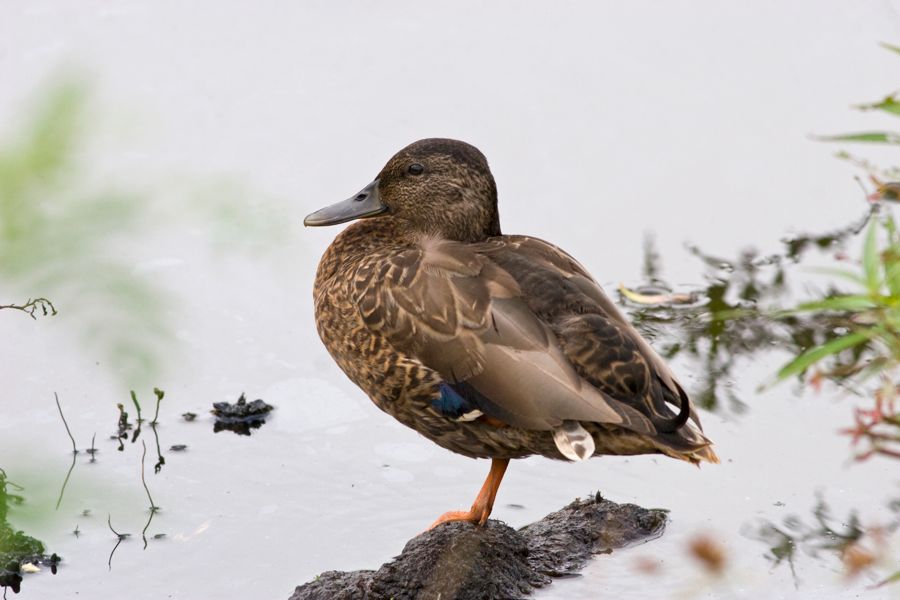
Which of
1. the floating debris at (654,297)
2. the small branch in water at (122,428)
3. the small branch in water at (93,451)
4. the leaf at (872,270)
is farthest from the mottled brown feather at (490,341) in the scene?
the floating debris at (654,297)

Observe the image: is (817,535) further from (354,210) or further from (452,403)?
(354,210)

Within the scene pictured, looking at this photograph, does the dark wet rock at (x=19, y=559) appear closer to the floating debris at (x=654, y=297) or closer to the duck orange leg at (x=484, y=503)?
the duck orange leg at (x=484, y=503)

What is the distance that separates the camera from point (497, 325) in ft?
14.4

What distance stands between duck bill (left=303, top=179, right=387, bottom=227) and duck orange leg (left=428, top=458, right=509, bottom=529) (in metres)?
1.07

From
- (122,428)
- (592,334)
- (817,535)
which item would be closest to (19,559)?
(122,428)

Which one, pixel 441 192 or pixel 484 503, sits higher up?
pixel 441 192

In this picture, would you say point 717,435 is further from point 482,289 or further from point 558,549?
point 482,289

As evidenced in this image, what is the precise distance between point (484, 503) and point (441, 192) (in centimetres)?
112

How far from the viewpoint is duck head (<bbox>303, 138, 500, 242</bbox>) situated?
5102 mm

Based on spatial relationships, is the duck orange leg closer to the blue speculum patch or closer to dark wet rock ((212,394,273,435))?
the blue speculum patch

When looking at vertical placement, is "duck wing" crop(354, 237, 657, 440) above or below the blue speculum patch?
above

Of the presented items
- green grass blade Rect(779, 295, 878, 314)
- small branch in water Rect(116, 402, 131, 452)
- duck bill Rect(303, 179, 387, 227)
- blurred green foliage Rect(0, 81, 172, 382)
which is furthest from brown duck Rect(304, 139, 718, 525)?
blurred green foliage Rect(0, 81, 172, 382)

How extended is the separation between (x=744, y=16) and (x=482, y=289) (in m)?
4.56

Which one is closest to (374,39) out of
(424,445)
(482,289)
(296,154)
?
(296,154)
